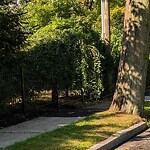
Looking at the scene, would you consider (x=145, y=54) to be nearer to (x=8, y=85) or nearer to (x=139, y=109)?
(x=139, y=109)

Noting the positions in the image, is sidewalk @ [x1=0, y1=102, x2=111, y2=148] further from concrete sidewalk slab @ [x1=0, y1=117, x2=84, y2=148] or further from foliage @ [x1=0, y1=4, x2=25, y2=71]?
foliage @ [x1=0, y1=4, x2=25, y2=71]

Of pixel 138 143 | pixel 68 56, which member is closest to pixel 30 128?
pixel 138 143

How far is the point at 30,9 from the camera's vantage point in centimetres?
2191

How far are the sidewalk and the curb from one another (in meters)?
1.79

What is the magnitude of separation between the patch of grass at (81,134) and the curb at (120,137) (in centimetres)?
15

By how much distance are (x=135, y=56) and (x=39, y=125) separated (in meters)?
3.21

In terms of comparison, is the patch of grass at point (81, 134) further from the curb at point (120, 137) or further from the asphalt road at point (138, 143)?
the asphalt road at point (138, 143)

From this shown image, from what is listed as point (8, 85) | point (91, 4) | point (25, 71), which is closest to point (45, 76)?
point (25, 71)

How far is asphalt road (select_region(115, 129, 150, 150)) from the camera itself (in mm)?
9148

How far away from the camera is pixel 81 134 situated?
9742mm

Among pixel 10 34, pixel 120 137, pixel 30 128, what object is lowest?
pixel 120 137

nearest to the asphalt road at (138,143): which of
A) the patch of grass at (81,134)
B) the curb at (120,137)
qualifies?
the curb at (120,137)

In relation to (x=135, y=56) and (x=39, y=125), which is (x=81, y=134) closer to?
(x=39, y=125)

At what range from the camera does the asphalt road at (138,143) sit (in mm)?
9148
